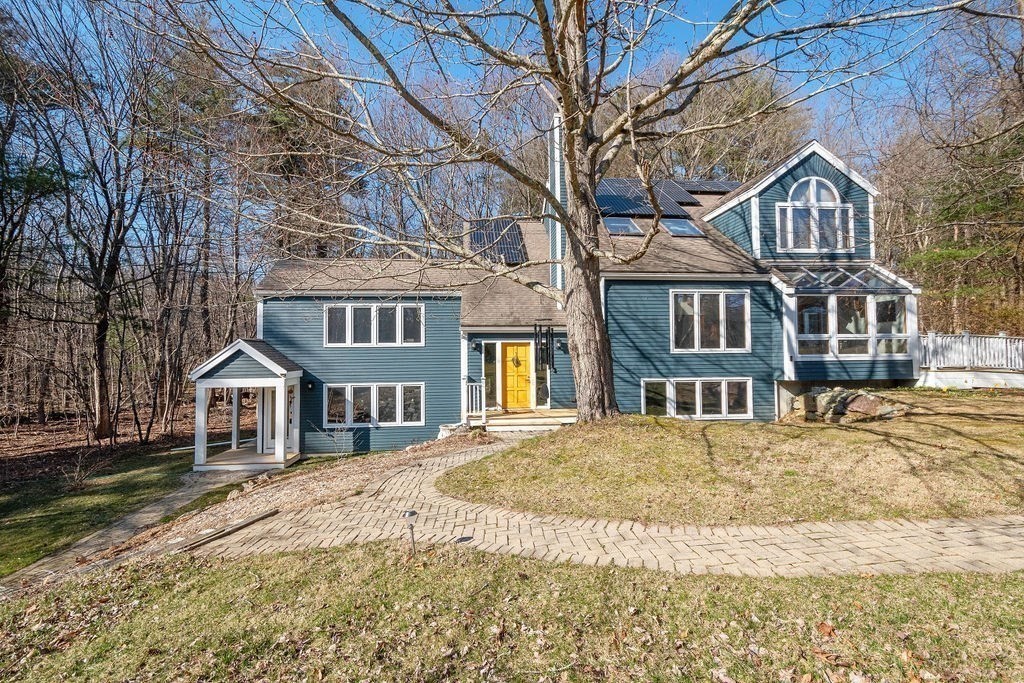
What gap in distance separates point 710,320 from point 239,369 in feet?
42.0

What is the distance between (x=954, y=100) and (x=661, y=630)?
922cm

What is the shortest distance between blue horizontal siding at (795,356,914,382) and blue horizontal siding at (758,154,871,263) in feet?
9.86

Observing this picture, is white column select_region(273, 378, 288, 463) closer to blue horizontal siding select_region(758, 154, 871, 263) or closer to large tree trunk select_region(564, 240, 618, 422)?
large tree trunk select_region(564, 240, 618, 422)

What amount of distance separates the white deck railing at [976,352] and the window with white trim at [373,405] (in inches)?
584

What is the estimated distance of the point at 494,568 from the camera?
4539 millimetres

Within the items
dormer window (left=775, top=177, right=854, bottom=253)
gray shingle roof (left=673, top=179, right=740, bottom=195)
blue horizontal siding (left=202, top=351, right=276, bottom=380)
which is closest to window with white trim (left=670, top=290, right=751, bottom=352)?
dormer window (left=775, top=177, right=854, bottom=253)

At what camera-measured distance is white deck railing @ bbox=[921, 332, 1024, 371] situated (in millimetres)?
14133

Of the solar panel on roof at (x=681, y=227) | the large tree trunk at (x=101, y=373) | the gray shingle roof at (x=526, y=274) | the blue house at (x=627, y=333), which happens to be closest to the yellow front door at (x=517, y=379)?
the blue house at (x=627, y=333)

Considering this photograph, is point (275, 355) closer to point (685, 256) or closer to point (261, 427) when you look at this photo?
point (261, 427)

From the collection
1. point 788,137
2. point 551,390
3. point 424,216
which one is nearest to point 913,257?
point 788,137

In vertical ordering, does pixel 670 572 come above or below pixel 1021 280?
below

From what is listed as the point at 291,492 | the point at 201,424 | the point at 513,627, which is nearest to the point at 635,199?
the point at 291,492

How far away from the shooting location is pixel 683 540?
5.09m

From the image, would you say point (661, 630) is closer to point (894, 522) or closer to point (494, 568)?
point (494, 568)
